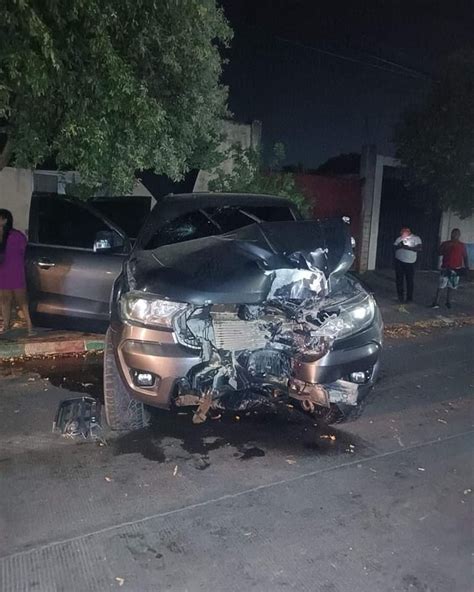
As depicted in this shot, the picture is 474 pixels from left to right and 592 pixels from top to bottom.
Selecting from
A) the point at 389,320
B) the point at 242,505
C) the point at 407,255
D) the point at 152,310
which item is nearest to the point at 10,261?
the point at 152,310

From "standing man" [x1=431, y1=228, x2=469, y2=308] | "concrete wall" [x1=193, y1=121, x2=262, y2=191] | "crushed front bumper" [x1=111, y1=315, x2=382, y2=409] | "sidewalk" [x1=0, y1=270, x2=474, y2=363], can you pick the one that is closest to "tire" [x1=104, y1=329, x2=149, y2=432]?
"crushed front bumper" [x1=111, y1=315, x2=382, y2=409]

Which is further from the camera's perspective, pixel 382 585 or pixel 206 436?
pixel 206 436

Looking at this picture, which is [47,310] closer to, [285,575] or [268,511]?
[268,511]

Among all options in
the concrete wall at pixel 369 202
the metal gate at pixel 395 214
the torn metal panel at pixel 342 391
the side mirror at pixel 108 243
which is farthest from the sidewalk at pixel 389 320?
the side mirror at pixel 108 243

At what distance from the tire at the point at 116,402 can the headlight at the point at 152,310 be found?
1.74 feet

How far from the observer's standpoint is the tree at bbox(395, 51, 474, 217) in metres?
13.0

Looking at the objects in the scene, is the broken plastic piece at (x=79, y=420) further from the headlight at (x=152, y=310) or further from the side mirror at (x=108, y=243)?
the side mirror at (x=108, y=243)

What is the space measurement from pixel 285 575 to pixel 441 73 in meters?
13.5

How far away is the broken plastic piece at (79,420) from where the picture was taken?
4402mm

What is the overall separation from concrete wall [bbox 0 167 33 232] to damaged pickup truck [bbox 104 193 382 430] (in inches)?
275

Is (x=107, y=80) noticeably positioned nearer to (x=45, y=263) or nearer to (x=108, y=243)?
(x=108, y=243)

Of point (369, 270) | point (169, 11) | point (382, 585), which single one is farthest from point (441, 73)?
point (382, 585)

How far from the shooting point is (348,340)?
13.5 feet

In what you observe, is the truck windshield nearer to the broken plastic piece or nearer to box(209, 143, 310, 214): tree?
the broken plastic piece
